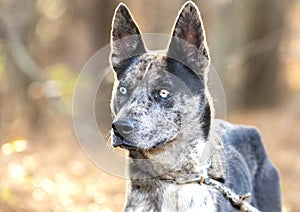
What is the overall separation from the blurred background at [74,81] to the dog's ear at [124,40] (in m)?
1.99

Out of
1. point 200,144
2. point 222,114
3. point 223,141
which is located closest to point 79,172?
point 222,114

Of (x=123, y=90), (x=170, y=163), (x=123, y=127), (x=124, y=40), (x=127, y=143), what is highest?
(x=124, y=40)

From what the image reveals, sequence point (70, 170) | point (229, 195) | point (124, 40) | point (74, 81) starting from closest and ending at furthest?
point (229, 195), point (124, 40), point (74, 81), point (70, 170)

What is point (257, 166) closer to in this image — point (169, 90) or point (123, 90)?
point (169, 90)

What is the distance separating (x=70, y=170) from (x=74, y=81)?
1463 millimetres

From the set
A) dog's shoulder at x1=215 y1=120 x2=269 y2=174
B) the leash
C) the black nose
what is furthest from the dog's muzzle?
dog's shoulder at x1=215 y1=120 x2=269 y2=174

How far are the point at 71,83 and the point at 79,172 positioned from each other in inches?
63.9

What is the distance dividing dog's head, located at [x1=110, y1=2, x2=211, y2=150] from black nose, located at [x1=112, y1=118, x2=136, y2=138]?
30 millimetres

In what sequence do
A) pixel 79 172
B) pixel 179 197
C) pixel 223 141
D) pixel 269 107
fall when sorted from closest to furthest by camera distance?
pixel 179 197, pixel 223 141, pixel 79 172, pixel 269 107

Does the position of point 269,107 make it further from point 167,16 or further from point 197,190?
point 197,190

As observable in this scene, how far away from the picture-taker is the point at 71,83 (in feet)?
29.0

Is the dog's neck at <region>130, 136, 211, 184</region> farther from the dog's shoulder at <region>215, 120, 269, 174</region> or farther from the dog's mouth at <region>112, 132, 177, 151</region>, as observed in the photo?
the dog's shoulder at <region>215, 120, 269, 174</region>

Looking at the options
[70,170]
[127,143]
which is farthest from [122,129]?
[70,170]

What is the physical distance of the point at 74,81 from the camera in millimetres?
9242
